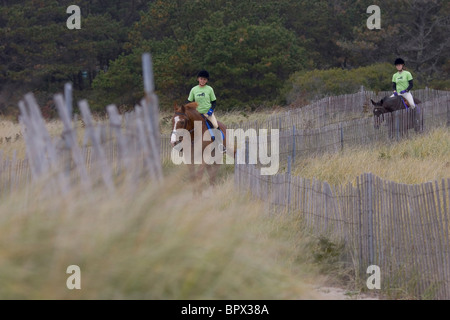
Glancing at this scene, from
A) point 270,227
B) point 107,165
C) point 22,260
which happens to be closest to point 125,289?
point 22,260

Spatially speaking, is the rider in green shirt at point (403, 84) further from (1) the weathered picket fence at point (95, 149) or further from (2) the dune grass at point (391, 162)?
(1) the weathered picket fence at point (95, 149)

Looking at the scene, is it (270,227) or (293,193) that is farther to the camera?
(293,193)

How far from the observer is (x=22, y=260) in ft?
16.8

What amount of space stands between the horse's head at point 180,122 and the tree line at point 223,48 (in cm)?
1826

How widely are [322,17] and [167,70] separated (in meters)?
15.2

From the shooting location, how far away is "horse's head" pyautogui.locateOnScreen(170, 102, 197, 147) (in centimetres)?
1185

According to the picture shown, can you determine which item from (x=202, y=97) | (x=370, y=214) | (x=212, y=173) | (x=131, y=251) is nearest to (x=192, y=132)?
(x=212, y=173)

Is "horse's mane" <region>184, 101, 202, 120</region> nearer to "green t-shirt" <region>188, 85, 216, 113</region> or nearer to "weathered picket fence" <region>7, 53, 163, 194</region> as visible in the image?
"green t-shirt" <region>188, 85, 216, 113</region>

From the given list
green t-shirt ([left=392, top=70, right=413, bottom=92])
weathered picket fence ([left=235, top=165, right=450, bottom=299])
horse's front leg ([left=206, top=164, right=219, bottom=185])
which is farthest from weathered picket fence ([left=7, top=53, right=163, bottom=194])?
green t-shirt ([left=392, top=70, right=413, bottom=92])

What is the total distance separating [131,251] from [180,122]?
6989 mm

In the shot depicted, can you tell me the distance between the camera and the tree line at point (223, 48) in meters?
34.0

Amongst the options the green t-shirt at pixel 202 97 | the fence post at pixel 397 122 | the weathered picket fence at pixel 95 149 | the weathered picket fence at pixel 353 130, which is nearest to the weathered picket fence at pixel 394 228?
the weathered picket fence at pixel 95 149

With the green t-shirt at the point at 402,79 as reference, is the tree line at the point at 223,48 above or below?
above
